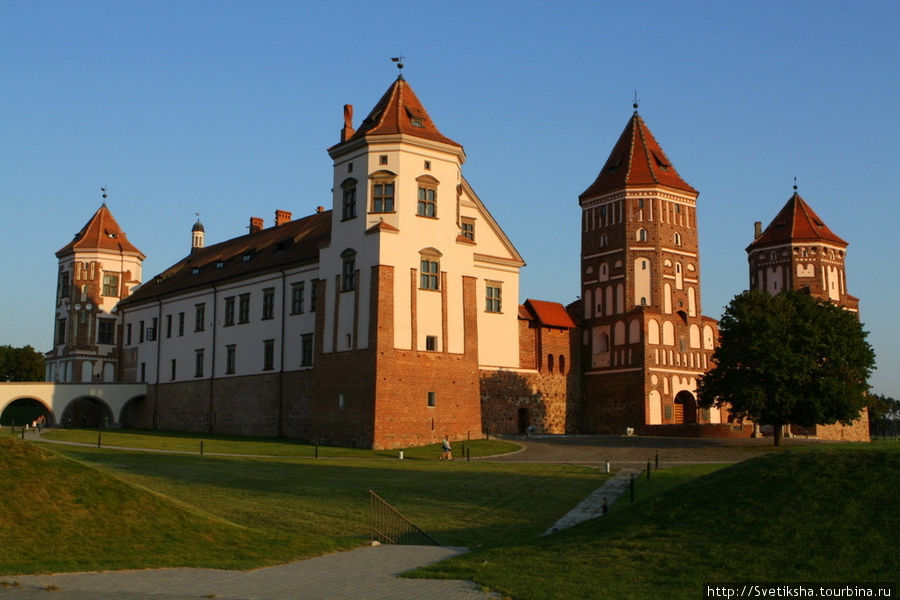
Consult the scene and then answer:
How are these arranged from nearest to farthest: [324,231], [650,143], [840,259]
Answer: [324,231]
[650,143]
[840,259]

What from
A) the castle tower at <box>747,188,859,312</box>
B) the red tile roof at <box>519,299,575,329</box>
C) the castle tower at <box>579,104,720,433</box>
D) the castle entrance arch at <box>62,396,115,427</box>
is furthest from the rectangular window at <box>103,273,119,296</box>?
the castle tower at <box>747,188,859,312</box>

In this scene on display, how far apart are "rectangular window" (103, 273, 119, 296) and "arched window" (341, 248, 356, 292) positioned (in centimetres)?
3576

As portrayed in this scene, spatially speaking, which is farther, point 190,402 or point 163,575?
point 190,402

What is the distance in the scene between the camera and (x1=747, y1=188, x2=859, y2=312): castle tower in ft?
268

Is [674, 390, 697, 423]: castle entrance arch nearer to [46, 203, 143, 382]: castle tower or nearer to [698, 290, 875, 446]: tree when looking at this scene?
[698, 290, 875, 446]: tree

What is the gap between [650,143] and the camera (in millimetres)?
71750

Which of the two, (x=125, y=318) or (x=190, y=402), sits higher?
(x=125, y=318)

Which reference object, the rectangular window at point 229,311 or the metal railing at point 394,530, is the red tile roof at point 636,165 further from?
the metal railing at point 394,530

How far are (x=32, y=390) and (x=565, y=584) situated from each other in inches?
2342

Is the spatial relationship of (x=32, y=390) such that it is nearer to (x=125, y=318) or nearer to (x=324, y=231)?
(x=125, y=318)

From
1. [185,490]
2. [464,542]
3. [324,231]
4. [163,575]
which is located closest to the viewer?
[163,575]

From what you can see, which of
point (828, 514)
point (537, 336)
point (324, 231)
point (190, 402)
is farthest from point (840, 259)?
point (828, 514)

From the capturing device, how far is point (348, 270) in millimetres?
49375

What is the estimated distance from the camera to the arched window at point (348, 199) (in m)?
49.5
